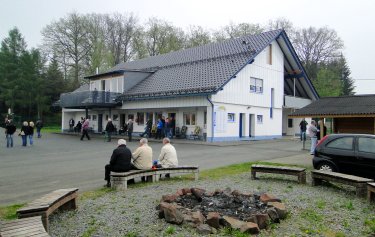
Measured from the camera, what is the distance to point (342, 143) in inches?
427

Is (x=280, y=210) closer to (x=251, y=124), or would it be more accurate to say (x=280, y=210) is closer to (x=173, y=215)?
(x=173, y=215)

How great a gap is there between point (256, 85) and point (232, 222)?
81.2 feet

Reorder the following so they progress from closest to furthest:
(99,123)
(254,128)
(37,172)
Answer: (37,172) → (254,128) → (99,123)

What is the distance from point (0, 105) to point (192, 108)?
39776 mm

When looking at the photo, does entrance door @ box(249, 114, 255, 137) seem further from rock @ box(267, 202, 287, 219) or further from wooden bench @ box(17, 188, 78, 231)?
wooden bench @ box(17, 188, 78, 231)

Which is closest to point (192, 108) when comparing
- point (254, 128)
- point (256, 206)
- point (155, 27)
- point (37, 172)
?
point (254, 128)

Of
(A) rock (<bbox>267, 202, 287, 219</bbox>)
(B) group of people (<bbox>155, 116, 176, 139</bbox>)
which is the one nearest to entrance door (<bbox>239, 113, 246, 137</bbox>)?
(B) group of people (<bbox>155, 116, 176, 139</bbox>)

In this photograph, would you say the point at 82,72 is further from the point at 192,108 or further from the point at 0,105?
the point at 192,108

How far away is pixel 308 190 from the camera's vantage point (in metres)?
8.76

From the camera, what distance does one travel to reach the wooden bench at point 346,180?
8156mm

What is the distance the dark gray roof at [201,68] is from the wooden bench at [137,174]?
1385 centimetres

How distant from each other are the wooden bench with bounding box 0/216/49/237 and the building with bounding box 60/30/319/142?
19.3 meters

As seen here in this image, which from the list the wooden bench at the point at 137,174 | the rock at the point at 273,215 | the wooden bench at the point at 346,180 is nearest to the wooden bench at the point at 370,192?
the wooden bench at the point at 346,180

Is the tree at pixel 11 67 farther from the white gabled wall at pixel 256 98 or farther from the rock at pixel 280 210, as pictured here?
the rock at pixel 280 210
